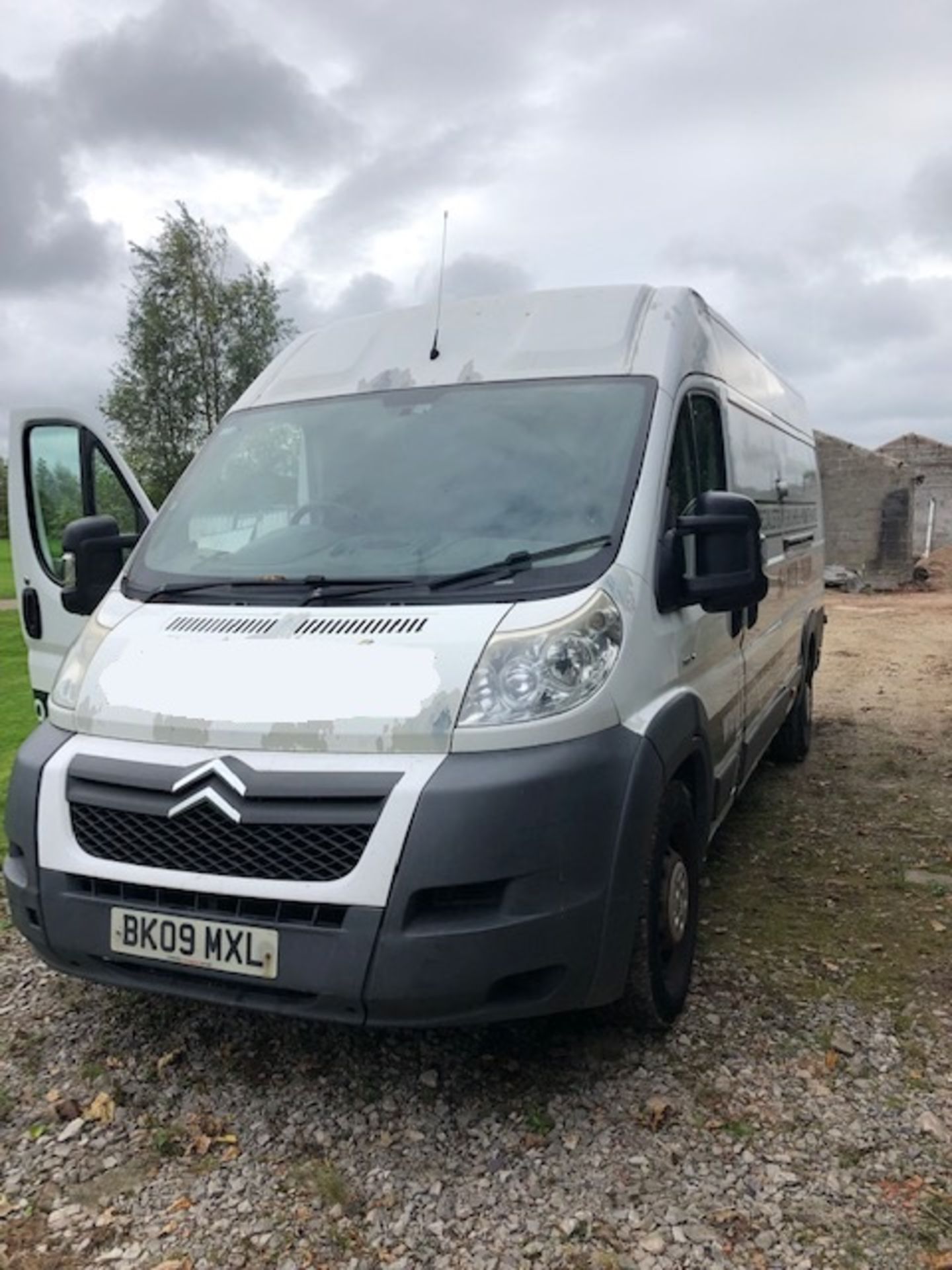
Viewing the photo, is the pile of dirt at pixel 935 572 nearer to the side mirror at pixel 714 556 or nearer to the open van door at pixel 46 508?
the open van door at pixel 46 508

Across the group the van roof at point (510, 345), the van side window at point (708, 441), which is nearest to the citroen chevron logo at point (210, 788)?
the van roof at point (510, 345)

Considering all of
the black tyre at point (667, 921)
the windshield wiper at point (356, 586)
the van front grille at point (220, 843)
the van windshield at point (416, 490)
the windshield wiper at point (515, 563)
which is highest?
the van windshield at point (416, 490)

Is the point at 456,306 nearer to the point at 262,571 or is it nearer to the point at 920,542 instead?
the point at 262,571

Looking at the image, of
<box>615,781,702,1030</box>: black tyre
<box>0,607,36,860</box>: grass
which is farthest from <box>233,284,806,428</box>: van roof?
<box>0,607,36,860</box>: grass

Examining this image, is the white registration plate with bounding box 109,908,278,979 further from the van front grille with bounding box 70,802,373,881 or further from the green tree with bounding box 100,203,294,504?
the green tree with bounding box 100,203,294,504

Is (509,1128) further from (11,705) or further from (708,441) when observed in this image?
(11,705)

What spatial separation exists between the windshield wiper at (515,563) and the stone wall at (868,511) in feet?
67.8

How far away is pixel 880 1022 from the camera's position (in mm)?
3430

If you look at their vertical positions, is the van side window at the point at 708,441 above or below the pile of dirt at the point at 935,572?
above

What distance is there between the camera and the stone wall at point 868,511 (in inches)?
888

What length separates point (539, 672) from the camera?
274 cm

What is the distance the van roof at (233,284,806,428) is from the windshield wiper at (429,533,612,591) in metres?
0.79

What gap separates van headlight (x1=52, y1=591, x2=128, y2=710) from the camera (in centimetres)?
317

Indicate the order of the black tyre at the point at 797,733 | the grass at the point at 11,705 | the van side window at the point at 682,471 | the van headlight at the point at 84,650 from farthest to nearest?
the grass at the point at 11,705, the black tyre at the point at 797,733, the van side window at the point at 682,471, the van headlight at the point at 84,650
